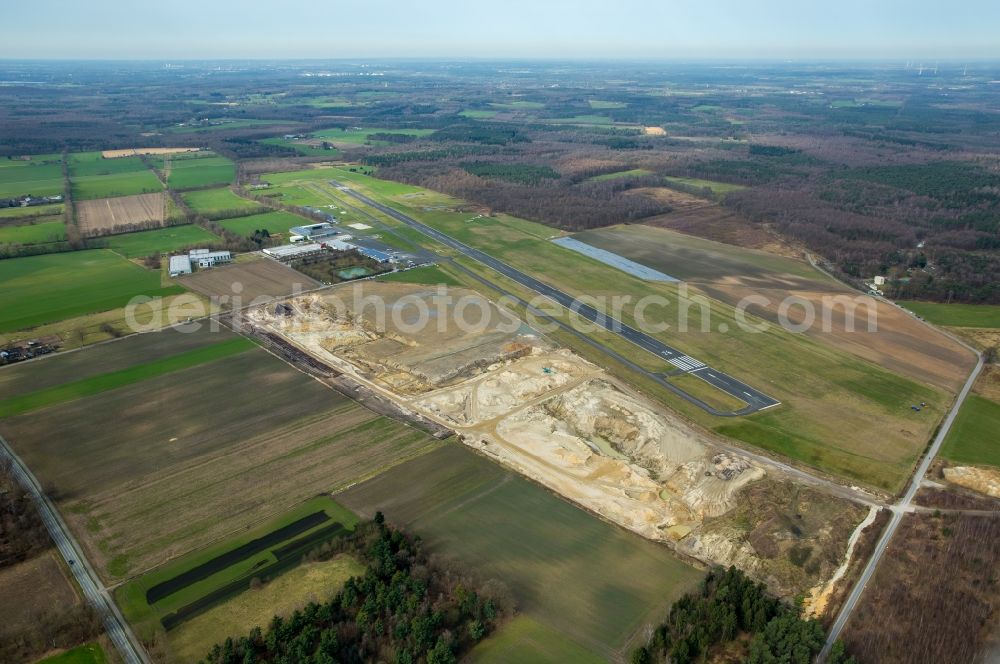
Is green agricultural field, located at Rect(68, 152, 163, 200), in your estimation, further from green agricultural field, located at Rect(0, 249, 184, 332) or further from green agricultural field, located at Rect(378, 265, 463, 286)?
green agricultural field, located at Rect(378, 265, 463, 286)

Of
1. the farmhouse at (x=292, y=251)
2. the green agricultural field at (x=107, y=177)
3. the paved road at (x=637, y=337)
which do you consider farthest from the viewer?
the green agricultural field at (x=107, y=177)

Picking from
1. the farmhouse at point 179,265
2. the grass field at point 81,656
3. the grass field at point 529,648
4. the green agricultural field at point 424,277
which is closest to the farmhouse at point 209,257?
the farmhouse at point 179,265

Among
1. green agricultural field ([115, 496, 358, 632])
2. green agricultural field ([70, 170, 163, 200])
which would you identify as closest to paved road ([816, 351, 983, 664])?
green agricultural field ([115, 496, 358, 632])

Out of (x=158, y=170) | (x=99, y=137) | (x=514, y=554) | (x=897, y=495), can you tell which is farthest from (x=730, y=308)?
(x=99, y=137)

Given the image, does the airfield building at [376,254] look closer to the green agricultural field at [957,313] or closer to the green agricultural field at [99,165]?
the green agricultural field at [957,313]

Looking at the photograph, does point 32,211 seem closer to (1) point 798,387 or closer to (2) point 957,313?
(1) point 798,387

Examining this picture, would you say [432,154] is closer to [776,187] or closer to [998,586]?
[776,187]
